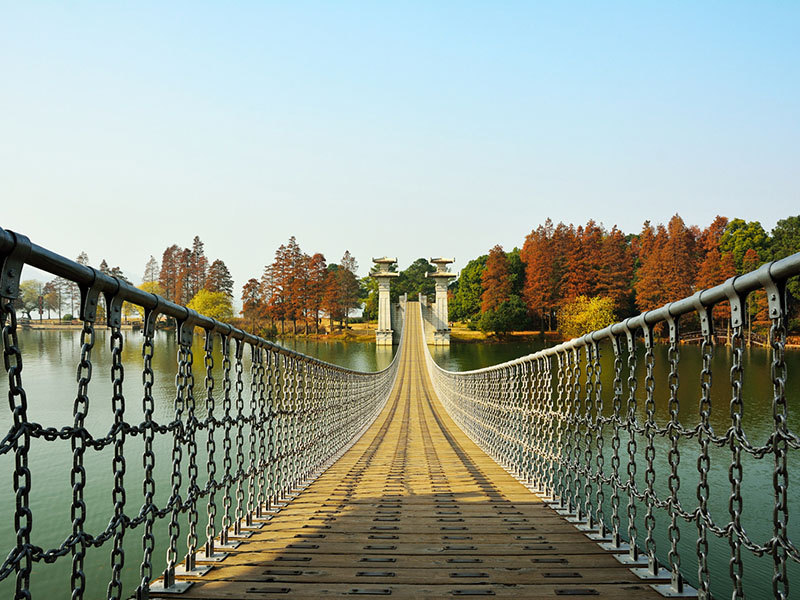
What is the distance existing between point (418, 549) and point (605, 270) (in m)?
44.0

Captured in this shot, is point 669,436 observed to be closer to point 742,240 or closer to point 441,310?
point 441,310

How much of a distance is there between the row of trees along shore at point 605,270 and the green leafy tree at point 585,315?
0.21 ft

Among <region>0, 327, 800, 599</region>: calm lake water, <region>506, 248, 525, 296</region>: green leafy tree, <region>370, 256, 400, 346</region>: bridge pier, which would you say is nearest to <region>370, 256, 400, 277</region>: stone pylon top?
<region>370, 256, 400, 346</region>: bridge pier

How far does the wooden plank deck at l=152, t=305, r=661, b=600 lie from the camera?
2025 millimetres

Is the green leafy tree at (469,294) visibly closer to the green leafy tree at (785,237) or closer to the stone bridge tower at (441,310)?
the stone bridge tower at (441,310)

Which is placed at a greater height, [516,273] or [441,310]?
[516,273]

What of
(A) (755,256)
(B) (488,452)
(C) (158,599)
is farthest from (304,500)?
(A) (755,256)

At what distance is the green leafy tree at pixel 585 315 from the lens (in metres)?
36.9

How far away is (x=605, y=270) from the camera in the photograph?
43531mm

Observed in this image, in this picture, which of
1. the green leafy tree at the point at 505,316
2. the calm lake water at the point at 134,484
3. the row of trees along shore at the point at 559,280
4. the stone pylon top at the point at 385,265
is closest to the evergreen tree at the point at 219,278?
the row of trees along shore at the point at 559,280

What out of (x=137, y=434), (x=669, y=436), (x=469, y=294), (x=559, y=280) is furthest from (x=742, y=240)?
(x=137, y=434)

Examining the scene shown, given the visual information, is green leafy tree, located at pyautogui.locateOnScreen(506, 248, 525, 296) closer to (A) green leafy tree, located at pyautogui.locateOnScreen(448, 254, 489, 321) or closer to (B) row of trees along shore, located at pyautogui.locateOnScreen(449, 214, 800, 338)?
(B) row of trees along shore, located at pyautogui.locateOnScreen(449, 214, 800, 338)

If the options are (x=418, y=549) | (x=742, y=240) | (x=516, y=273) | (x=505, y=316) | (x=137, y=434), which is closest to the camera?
(x=137, y=434)

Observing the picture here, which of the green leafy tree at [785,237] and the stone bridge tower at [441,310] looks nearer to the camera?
the green leafy tree at [785,237]
